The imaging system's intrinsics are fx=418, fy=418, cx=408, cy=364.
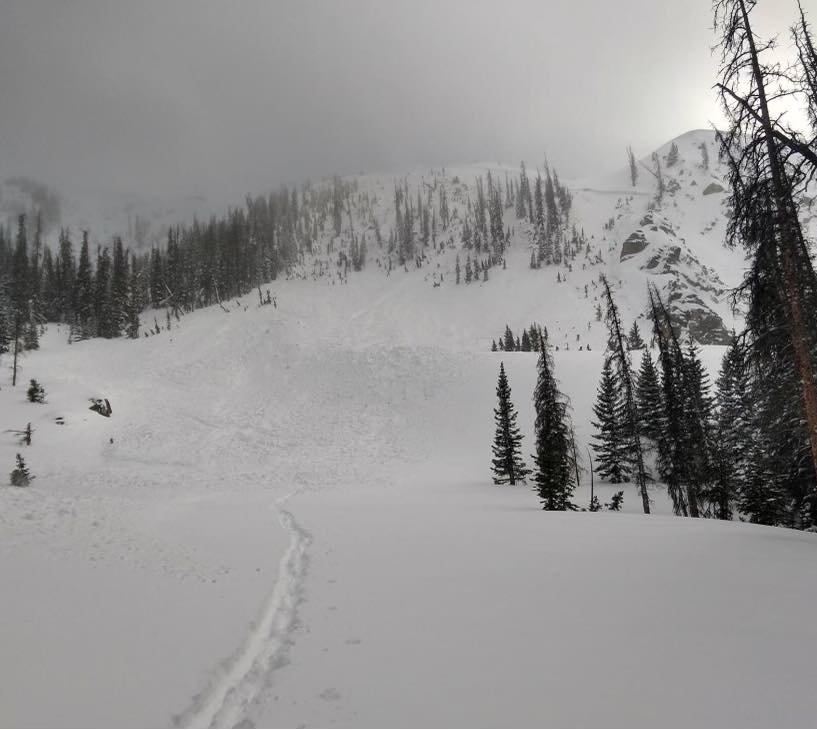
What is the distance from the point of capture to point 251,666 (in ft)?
15.8

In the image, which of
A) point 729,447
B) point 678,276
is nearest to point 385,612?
point 729,447

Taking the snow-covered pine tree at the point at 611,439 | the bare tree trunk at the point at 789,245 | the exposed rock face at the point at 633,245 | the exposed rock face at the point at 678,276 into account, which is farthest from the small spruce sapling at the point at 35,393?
the exposed rock face at the point at 633,245

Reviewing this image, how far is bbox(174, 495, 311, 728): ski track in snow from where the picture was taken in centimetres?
394

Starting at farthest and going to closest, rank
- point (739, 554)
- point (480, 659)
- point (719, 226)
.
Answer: point (719, 226) < point (739, 554) < point (480, 659)

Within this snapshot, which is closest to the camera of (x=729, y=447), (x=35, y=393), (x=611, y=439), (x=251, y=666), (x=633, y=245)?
(x=251, y=666)

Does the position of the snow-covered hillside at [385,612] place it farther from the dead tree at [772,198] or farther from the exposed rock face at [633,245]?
the exposed rock face at [633,245]

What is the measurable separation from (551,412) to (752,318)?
63.7ft

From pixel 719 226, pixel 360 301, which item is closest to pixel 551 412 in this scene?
→ pixel 360 301

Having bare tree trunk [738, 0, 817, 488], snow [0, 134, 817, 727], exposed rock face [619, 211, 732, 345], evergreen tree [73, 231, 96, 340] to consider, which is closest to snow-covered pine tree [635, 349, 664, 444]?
snow [0, 134, 817, 727]

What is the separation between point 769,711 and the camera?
3609 millimetres

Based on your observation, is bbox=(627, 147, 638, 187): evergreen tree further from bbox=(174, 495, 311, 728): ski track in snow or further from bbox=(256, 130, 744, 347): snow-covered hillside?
bbox=(174, 495, 311, 728): ski track in snow

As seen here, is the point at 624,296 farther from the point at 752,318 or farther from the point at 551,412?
the point at 752,318

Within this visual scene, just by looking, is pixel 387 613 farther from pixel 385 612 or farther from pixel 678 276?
pixel 678 276

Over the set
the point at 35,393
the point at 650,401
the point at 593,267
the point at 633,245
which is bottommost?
the point at 650,401
